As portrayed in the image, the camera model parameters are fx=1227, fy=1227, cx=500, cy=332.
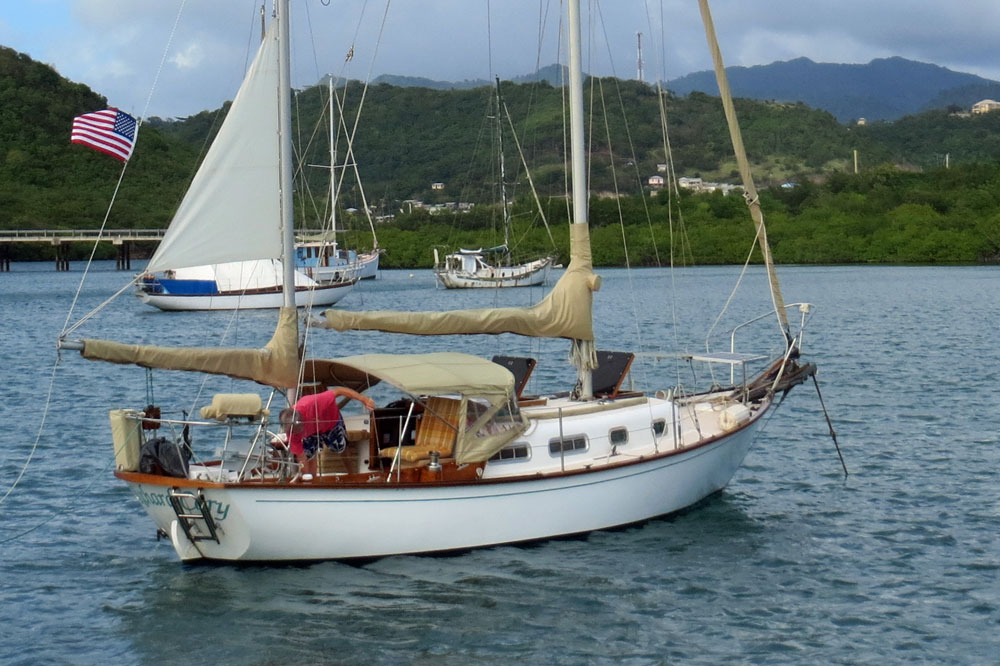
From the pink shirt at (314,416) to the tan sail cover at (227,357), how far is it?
765 mm

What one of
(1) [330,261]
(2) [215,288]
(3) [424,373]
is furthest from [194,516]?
(1) [330,261]

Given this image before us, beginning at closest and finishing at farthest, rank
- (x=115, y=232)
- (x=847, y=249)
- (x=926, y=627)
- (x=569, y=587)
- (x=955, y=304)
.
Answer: (x=926, y=627) → (x=569, y=587) → (x=955, y=304) → (x=115, y=232) → (x=847, y=249)

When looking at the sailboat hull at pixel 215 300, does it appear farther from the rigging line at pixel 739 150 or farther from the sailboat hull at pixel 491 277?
the rigging line at pixel 739 150

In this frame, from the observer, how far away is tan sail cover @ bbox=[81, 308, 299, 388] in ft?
58.9

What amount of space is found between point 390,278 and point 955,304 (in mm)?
71022

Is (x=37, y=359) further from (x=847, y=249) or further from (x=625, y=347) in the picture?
(x=847, y=249)

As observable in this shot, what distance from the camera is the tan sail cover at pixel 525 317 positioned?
19.5 m

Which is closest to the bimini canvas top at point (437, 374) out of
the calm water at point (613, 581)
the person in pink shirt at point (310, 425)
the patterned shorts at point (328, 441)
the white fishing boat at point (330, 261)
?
the person in pink shirt at point (310, 425)

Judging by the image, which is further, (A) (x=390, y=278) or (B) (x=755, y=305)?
(A) (x=390, y=278)

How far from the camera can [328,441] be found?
62.8 ft

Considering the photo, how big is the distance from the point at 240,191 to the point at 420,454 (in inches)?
196

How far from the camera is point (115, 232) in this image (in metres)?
132

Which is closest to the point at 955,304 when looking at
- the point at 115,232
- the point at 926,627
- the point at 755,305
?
the point at 755,305

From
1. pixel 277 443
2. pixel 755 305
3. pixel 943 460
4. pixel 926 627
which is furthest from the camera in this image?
pixel 755 305
